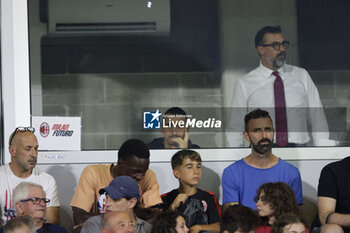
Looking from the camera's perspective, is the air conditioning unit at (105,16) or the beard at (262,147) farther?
the air conditioning unit at (105,16)

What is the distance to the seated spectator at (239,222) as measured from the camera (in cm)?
604

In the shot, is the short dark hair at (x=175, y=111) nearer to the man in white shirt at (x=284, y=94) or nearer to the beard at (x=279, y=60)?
the man in white shirt at (x=284, y=94)

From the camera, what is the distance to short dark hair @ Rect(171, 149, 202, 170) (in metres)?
6.80

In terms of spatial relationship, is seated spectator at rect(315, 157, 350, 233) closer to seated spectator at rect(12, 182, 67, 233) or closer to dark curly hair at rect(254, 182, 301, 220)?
dark curly hair at rect(254, 182, 301, 220)

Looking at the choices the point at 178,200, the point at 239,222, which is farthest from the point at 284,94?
the point at 239,222

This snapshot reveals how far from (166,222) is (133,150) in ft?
2.73

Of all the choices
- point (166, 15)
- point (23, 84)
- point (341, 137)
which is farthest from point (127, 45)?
point (341, 137)

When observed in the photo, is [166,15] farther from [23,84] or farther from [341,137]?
[341,137]

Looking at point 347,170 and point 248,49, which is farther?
point 248,49

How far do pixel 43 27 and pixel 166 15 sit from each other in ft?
3.62

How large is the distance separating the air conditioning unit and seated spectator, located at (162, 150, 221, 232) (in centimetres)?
125

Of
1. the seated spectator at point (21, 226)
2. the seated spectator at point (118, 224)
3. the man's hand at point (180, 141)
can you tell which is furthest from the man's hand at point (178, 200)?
the seated spectator at point (21, 226)

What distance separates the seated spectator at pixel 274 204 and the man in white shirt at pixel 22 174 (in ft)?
5.58

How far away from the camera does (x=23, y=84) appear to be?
712 centimetres
